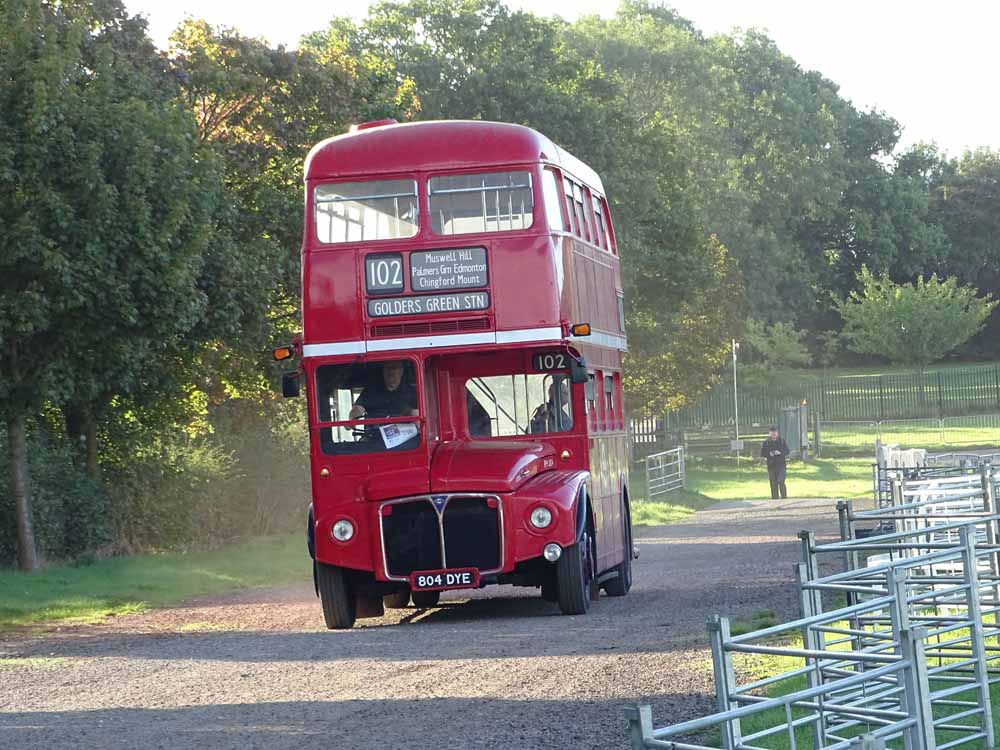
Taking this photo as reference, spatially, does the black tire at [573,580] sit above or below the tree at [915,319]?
below

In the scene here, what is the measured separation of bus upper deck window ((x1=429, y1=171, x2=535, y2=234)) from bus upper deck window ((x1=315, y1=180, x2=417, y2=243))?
26 cm

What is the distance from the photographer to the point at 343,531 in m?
16.7

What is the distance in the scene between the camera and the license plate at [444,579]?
1631cm

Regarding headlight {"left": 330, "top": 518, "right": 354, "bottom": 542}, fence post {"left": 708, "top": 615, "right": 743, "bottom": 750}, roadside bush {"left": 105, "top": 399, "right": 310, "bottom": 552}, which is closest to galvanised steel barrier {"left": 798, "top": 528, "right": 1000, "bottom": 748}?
fence post {"left": 708, "top": 615, "right": 743, "bottom": 750}

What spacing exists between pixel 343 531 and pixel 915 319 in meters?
59.4

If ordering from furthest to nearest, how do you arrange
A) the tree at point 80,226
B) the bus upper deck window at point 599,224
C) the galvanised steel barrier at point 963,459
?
the galvanised steel barrier at point 963,459 < the tree at point 80,226 < the bus upper deck window at point 599,224

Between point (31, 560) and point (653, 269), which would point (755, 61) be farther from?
point (31, 560)

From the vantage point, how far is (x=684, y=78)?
2953 inches

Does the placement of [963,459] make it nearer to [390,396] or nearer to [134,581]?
[390,396]

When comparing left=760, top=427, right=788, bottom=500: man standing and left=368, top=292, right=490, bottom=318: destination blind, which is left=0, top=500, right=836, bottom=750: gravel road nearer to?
left=368, top=292, right=490, bottom=318: destination blind

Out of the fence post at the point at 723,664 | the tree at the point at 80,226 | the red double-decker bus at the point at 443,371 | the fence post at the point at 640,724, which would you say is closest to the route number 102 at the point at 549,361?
the red double-decker bus at the point at 443,371

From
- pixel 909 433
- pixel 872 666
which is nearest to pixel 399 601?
pixel 872 666

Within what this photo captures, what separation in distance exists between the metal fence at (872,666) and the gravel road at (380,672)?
114cm

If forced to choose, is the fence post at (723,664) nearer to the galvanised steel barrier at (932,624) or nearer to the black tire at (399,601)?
the galvanised steel barrier at (932,624)
